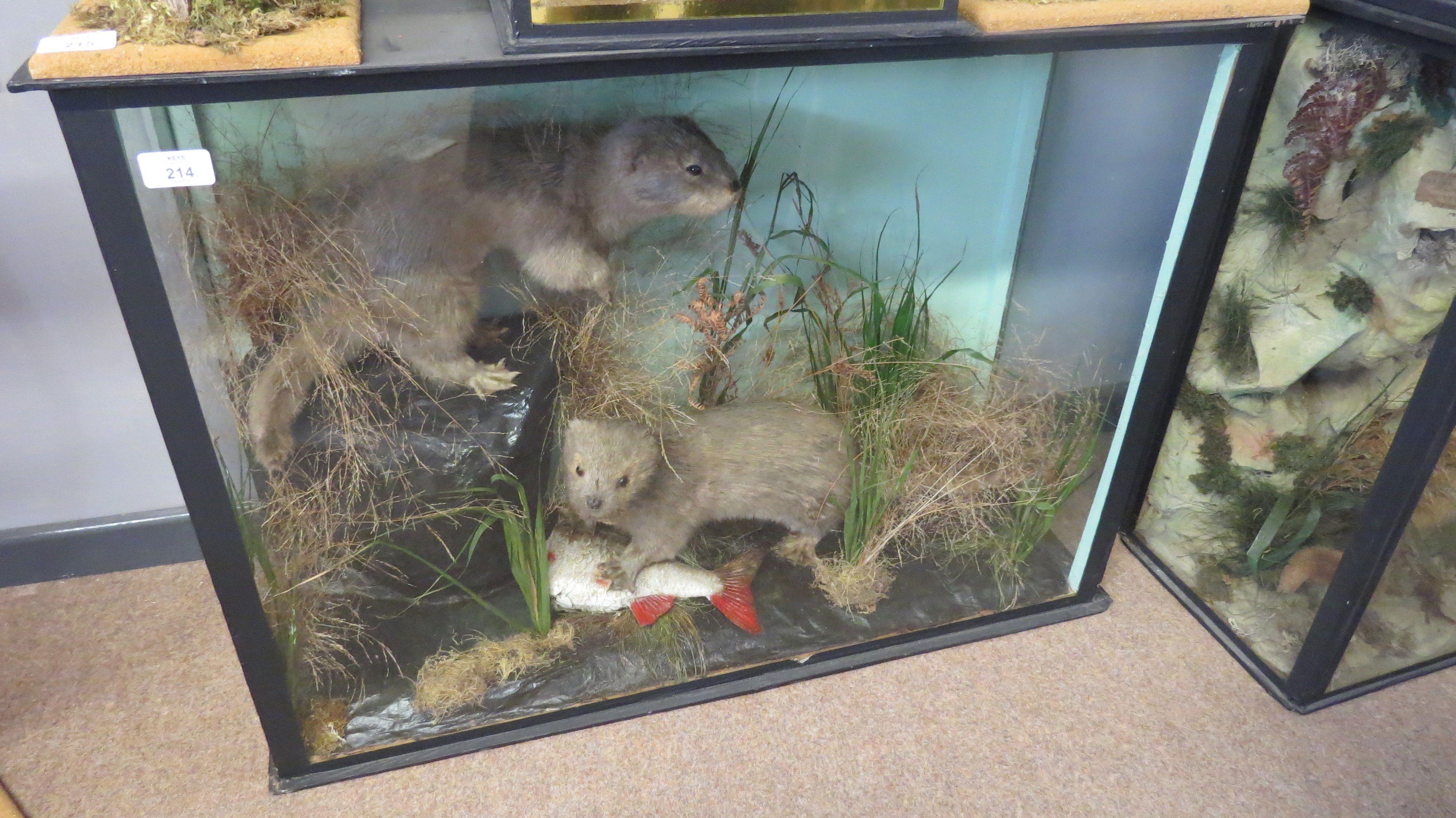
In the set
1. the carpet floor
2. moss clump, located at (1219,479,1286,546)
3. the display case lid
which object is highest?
the display case lid

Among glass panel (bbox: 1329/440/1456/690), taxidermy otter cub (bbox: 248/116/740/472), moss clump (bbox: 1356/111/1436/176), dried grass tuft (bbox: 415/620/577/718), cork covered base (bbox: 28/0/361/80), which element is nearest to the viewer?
cork covered base (bbox: 28/0/361/80)

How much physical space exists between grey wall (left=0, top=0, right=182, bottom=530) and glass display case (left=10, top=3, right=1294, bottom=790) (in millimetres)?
717

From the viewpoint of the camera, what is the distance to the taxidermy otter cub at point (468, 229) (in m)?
1.29

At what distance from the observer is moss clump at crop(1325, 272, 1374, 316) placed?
1.58 m

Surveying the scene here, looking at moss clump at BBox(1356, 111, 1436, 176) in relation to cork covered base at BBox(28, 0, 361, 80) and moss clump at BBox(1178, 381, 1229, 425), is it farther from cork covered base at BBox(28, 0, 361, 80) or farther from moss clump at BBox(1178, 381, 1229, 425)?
cork covered base at BBox(28, 0, 361, 80)

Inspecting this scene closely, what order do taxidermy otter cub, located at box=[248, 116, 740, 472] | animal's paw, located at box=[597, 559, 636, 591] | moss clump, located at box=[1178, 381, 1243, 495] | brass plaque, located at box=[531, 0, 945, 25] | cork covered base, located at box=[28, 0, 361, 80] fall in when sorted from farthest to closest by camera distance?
moss clump, located at box=[1178, 381, 1243, 495], animal's paw, located at box=[597, 559, 636, 591], taxidermy otter cub, located at box=[248, 116, 740, 472], brass plaque, located at box=[531, 0, 945, 25], cork covered base, located at box=[28, 0, 361, 80]

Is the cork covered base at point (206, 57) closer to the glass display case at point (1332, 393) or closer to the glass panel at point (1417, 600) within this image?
the glass display case at point (1332, 393)

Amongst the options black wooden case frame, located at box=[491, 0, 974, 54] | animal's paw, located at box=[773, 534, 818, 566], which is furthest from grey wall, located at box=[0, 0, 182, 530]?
animal's paw, located at box=[773, 534, 818, 566]

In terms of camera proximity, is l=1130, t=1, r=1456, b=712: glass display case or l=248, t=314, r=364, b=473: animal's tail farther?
l=1130, t=1, r=1456, b=712: glass display case

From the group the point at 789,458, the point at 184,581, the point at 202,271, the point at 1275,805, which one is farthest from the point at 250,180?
the point at 1275,805

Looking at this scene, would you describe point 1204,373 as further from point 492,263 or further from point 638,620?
point 492,263

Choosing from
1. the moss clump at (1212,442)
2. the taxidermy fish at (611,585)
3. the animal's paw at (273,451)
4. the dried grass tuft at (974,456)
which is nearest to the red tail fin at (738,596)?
the taxidermy fish at (611,585)

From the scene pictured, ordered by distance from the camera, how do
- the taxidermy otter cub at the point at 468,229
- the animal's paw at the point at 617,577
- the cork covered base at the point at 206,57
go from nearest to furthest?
1. the cork covered base at the point at 206,57
2. the taxidermy otter cub at the point at 468,229
3. the animal's paw at the point at 617,577

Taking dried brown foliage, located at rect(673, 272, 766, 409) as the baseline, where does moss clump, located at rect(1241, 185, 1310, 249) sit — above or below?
above
